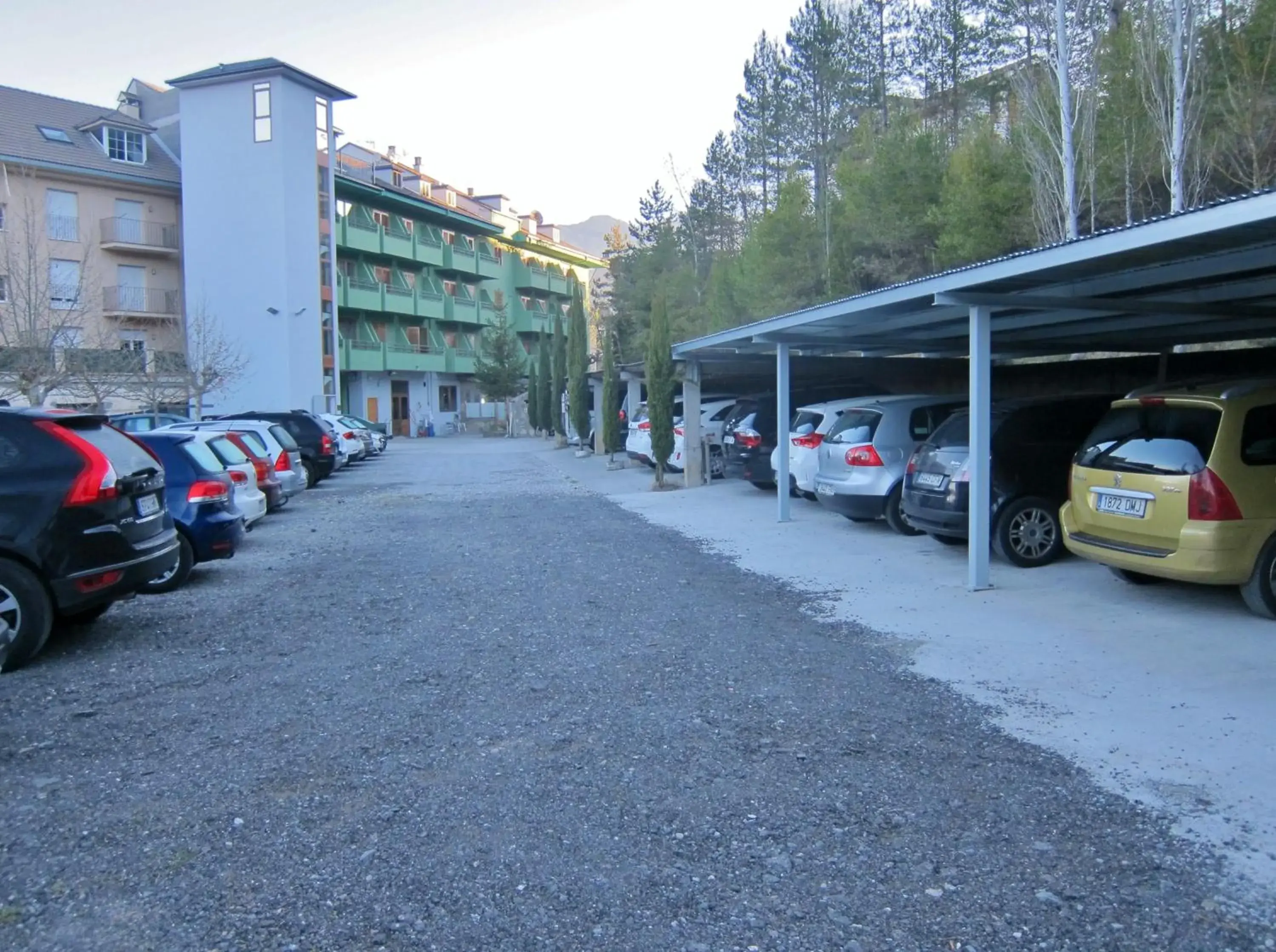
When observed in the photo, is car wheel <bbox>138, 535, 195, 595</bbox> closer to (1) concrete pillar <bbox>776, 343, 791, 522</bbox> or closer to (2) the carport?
(2) the carport

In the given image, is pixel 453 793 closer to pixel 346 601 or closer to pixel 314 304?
pixel 346 601

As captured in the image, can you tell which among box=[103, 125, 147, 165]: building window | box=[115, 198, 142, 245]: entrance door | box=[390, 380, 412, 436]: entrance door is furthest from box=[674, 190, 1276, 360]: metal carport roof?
box=[390, 380, 412, 436]: entrance door

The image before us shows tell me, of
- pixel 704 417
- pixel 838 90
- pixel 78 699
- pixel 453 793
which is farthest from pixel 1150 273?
pixel 838 90

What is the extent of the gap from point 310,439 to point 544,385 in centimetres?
2536

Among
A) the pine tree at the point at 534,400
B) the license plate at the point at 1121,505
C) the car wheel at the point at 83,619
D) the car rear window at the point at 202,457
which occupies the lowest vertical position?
the car wheel at the point at 83,619

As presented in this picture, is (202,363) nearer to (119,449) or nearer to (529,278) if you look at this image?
(119,449)

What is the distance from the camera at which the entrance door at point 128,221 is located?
41312 millimetres

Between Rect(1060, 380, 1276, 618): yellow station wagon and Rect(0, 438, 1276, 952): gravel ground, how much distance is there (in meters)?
2.10

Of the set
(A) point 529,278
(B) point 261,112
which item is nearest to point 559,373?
(B) point 261,112

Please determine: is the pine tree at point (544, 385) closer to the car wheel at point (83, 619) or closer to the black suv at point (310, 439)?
the black suv at point (310, 439)

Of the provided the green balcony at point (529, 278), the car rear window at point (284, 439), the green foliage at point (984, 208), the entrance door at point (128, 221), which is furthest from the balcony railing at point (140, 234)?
the green foliage at point (984, 208)

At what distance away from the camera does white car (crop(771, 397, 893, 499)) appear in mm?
13742

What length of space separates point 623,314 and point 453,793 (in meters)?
49.3

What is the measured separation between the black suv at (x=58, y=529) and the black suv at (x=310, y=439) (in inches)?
602
